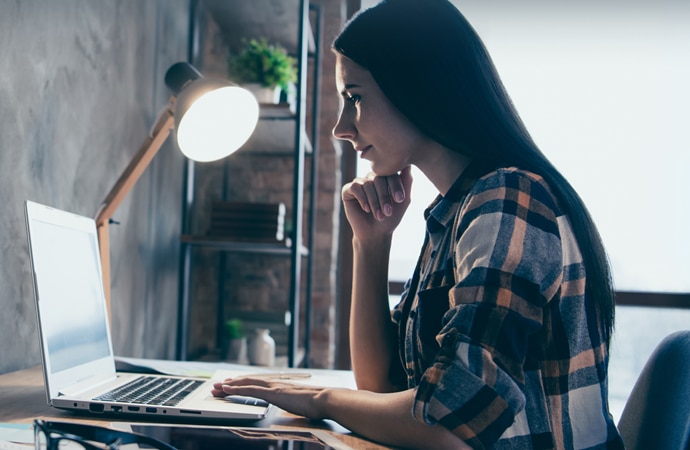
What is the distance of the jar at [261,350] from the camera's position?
230cm

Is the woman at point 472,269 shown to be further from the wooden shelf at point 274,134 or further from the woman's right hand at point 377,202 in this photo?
the wooden shelf at point 274,134

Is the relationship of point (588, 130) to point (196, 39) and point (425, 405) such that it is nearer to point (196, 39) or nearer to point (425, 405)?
point (196, 39)

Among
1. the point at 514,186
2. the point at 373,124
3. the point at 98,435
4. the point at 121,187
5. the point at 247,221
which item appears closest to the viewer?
the point at 98,435

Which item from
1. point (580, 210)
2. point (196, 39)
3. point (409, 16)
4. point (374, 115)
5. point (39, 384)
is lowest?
point (39, 384)

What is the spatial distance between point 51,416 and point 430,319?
1.85 ft

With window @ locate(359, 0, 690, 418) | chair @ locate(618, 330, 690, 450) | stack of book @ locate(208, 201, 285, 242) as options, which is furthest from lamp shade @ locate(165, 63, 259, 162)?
window @ locate(359, 0, 690, 418)

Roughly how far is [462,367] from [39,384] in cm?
85

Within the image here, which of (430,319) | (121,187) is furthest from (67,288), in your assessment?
(430,319)

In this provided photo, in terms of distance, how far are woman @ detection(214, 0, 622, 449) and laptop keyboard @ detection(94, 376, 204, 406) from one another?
A: 82 millimetres

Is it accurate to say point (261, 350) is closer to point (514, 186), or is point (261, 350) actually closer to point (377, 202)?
point (377, 202)

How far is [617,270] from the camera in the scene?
2.88 m

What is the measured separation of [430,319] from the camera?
34.0 inches

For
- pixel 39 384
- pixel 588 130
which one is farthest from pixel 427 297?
pixel 588 130

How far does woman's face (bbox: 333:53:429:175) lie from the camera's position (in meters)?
1.00
